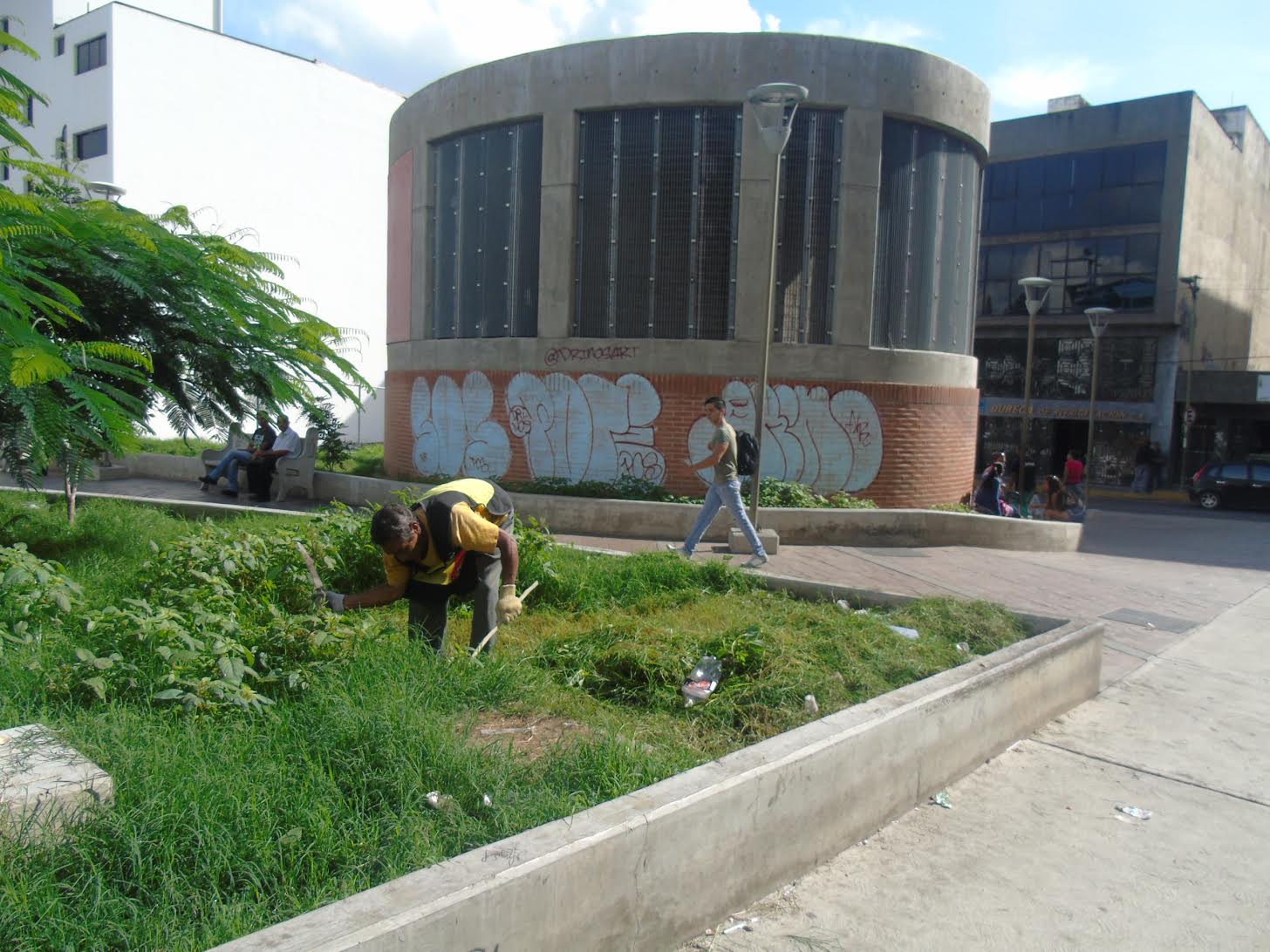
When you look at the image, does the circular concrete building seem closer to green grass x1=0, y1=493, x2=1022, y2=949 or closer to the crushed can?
green grass x1=0, y1=493, x2=1022, y2=949

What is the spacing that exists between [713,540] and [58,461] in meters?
8.14

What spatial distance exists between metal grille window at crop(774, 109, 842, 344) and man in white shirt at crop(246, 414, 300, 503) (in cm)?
787

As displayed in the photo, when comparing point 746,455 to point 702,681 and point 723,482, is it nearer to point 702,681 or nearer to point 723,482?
point 723,482

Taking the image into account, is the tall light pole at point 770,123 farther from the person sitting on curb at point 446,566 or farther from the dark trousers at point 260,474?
the dark trousers at point 260,474

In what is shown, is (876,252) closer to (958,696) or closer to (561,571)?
(561,571)

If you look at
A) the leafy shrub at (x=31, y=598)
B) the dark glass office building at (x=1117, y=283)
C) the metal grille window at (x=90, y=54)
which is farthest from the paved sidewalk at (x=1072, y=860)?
the metal grille window at (x=90, y=54)

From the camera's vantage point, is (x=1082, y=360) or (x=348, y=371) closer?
(x=348, y=371)

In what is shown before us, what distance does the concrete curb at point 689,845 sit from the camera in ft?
8.72

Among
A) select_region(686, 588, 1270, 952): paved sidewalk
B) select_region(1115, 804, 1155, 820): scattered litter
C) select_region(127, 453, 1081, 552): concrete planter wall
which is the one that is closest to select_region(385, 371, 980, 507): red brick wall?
select_region(127, 453, 1081, 552): concrete planter wall

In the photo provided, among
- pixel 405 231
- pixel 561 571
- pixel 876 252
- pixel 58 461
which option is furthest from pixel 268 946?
pixel 405 231

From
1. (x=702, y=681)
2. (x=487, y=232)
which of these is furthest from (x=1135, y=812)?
(x=487, y=232)

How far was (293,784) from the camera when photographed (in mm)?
3379

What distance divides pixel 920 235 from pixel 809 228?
6.15 ft

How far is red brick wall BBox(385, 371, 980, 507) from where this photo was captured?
14039 millimetres
